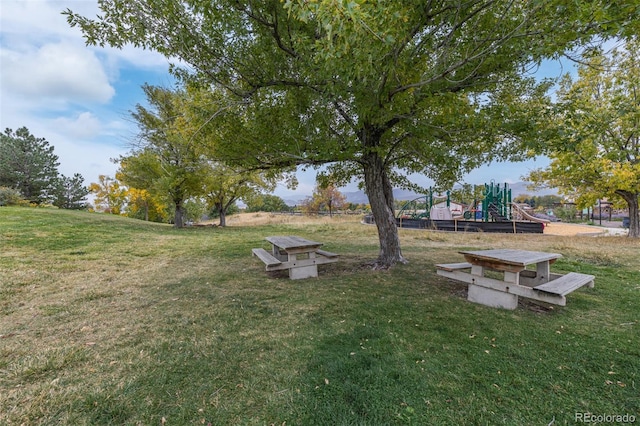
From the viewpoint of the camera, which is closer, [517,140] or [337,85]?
[337,85]

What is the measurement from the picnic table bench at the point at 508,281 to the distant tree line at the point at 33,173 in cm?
3117

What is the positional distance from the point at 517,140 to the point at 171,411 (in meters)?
5.81

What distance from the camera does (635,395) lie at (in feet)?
6.35

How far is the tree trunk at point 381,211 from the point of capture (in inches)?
223

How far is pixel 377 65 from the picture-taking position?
322 centimetres

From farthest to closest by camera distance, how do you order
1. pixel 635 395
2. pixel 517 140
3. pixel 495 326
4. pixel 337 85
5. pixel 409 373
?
pixel 517 140 → pixel 337 85 → pixel 495 326 → pixel 409 373 → pixel 635 395

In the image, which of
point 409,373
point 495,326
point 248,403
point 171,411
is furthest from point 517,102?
point 171,411

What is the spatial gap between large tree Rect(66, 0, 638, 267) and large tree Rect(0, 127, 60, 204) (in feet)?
97.2

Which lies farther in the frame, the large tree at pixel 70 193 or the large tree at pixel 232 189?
the large tree at pixel 70 193

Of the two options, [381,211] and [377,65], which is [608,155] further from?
[377,65]

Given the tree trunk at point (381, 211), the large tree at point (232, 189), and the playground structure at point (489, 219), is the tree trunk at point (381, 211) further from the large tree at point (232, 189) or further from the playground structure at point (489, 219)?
the large tree at point (232, 189)

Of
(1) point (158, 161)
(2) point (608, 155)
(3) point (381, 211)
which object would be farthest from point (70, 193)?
(2) point (608, 155)

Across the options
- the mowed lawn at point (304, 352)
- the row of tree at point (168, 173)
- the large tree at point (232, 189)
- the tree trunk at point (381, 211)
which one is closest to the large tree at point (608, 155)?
the mowed lawn at point (304, 352)

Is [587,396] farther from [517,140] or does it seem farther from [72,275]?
[72,275]
